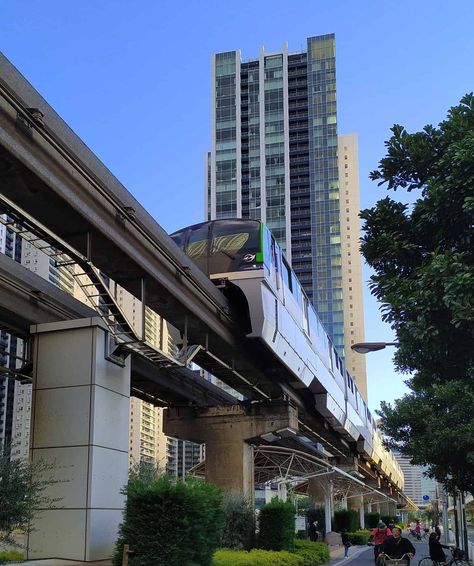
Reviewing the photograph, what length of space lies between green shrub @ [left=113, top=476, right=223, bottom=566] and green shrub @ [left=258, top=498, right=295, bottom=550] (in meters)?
10.9

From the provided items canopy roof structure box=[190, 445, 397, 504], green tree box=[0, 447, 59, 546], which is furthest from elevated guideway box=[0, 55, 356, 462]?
canopy roof structure box=[190, 445, 397, 504]

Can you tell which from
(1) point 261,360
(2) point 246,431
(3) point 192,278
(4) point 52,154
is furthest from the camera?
(2) point 246,431

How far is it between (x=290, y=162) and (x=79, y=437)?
443ft

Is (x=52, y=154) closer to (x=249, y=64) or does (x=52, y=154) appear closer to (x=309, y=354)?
(x=309, y=354)

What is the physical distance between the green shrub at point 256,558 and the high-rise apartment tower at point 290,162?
391 feet

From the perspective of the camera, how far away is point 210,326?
19281mm

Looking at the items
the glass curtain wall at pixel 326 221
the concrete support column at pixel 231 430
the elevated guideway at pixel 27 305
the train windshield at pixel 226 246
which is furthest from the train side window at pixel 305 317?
the glass curtain wall at pixel 326 221

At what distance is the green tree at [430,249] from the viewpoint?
10055mm

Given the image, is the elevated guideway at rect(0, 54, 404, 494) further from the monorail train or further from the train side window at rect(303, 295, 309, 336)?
the train side window at rect(303, 295, 309, 336)

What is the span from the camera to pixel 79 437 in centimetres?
1449

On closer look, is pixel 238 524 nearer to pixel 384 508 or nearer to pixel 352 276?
pixel 384 508

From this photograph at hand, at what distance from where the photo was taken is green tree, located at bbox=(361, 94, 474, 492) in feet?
33.0

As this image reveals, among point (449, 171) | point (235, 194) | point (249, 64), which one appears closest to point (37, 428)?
point (449, 171)

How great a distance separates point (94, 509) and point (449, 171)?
372 inches
